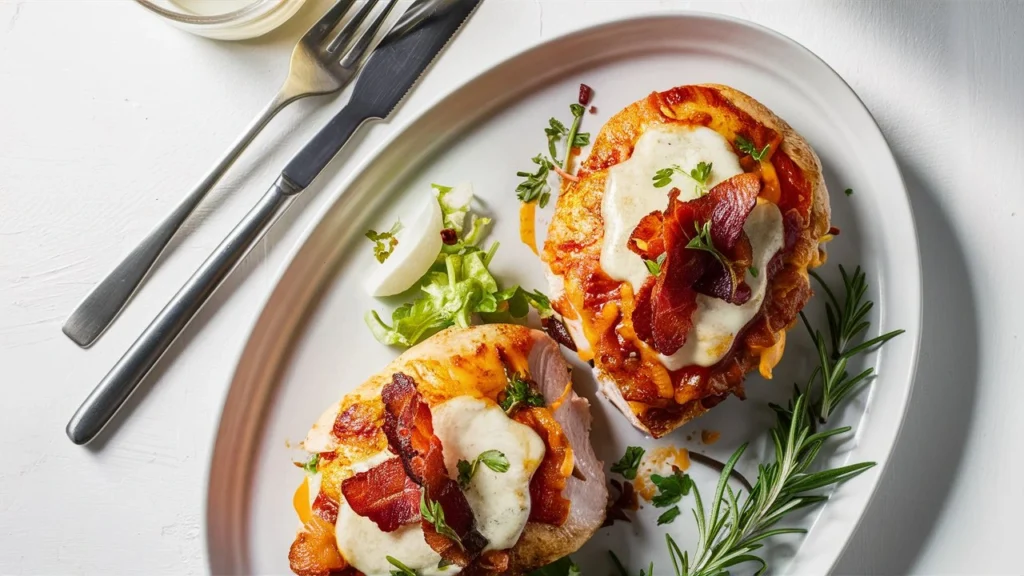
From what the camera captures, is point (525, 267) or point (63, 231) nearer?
point (525, 267)

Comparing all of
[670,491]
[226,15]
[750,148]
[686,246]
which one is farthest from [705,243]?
[226,15]

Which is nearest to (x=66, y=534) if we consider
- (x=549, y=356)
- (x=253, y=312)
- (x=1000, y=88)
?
(x=253, y=312)

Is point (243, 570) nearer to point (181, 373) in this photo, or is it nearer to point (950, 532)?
point (181, 373)

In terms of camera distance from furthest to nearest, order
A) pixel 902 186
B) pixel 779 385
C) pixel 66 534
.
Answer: pixel 66 534, pixel 779 385, pixel 902 186

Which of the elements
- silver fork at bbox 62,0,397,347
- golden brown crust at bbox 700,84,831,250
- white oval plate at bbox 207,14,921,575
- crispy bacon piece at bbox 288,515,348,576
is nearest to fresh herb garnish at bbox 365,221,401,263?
white oval plate at bbox 207,14,921,575

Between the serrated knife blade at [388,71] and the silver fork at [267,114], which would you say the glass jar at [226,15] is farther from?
the serrated knife blade at [388,71]

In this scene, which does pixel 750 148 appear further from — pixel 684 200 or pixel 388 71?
pixel 388 71

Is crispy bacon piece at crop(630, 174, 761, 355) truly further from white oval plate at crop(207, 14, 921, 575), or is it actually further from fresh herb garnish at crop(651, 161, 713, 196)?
white oval plate at crop(207, 14, 921, 575)
